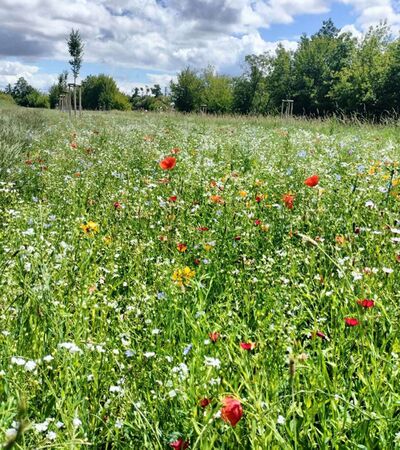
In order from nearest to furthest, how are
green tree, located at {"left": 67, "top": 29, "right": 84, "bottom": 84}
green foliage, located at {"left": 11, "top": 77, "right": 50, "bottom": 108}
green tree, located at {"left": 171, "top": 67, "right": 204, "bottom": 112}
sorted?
1. green tree, located at {"left": 67, "top": 29, "right": 84, "bottom": 84}
2. green tree, located at {"left": 171, "top": 67, "right": 204, "bottom": 112}
3. green foliage, located at {"left": 11, "top": 77, "right": 50, "bottom": 108}

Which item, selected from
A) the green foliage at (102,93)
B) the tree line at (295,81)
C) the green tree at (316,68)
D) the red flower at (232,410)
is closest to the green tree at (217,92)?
the tree line at (295,81)

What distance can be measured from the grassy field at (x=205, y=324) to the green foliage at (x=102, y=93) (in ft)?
257

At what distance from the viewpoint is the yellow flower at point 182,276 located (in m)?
2.55

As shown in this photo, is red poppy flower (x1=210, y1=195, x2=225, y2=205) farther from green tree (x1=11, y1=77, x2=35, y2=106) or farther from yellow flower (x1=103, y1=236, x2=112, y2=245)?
green tree (x1=11, y1=77, x2=35, y2=106)

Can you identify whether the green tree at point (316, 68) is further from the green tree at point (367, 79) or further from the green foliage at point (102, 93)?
the green foliage at point (102, 93)

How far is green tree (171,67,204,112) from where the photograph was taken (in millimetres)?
65062

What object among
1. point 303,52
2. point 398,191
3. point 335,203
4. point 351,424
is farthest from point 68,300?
point 303,52

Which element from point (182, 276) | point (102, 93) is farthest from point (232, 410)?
point (102, 93)

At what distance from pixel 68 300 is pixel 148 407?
101cm

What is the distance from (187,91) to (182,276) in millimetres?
65762

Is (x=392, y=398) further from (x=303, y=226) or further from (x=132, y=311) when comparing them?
(x=303, y=226)

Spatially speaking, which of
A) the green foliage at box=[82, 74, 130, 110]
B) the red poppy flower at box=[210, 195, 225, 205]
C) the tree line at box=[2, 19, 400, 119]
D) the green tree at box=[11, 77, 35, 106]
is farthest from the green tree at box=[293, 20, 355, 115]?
the green tree at box=[11, 77, 35, 106]

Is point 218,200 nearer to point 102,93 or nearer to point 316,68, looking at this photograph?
point 316,68

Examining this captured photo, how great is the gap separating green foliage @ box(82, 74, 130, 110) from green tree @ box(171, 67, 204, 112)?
55.3 ft
